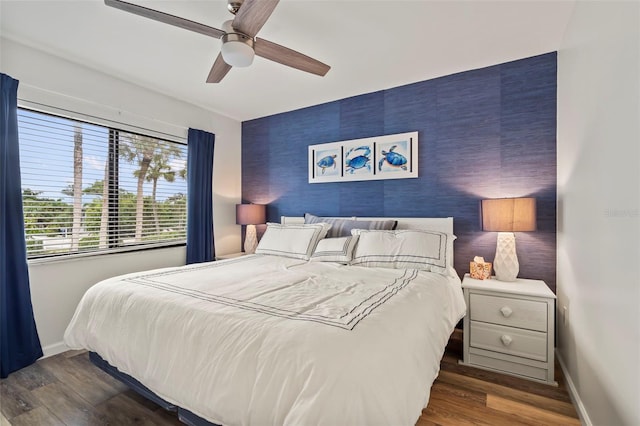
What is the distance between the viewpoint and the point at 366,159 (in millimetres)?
3338

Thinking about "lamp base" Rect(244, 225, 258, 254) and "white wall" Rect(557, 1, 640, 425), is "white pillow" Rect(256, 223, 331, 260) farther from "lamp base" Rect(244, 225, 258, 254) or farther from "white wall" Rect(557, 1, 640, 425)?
"white wall" Rect(557, 1, 640, 425)

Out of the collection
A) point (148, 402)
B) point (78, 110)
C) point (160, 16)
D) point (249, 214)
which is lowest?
point (148, 402)

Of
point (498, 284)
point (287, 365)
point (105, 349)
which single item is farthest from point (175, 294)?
point (498, 284)

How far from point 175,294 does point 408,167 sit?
244 centimetres

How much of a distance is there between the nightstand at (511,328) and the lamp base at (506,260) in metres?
0.07

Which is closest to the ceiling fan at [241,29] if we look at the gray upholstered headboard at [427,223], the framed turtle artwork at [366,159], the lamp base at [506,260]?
the framed turtle artwork at [366,159]

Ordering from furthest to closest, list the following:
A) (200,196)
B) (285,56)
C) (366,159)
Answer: (200,196) → (366,159) → (285,56)

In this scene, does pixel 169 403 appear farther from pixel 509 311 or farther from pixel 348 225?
pixel 509 311

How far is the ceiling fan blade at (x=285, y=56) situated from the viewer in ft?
6.18

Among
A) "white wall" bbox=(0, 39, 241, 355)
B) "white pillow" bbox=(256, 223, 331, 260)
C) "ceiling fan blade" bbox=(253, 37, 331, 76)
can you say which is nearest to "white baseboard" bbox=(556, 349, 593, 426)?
"white pillow" bbox=(256, 223, 331, 260)

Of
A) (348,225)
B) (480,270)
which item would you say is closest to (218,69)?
(348,225)

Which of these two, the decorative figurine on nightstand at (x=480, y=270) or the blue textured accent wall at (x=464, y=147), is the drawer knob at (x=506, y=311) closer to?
the decorative figurine on nightstand at (x=480, y=270)

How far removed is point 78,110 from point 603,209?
12.7ft

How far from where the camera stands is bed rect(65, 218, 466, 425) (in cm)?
102
